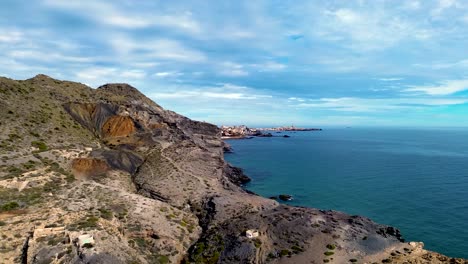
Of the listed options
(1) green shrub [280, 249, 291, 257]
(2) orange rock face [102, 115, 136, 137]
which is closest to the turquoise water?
(1) green shrub [280, 249, 291, 257]

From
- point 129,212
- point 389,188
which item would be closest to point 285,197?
point 389,188

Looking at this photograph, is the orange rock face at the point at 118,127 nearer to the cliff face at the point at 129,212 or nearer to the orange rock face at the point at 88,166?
Answer: the cliff face at the point at 129,212

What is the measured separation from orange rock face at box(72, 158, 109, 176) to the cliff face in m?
0.18

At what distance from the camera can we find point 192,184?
62.2 meters

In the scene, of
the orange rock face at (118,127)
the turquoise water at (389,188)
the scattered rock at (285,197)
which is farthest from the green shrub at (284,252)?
the orange rock face at (118,127)

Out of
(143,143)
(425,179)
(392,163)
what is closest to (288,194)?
(143,143)

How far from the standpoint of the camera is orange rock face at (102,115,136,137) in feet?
254

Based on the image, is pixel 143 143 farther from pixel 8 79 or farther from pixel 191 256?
pixel 191 256

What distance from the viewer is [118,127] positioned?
7944cm

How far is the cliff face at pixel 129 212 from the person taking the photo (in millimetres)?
34281

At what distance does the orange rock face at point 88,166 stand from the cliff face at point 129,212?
176 millimetres

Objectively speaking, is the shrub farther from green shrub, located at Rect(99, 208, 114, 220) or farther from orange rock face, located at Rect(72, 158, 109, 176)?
orange rock face, located at Rect(72, 158, 109, 176)

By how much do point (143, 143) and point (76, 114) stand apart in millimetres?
17999

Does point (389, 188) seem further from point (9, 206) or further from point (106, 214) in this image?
point (9, 206)
